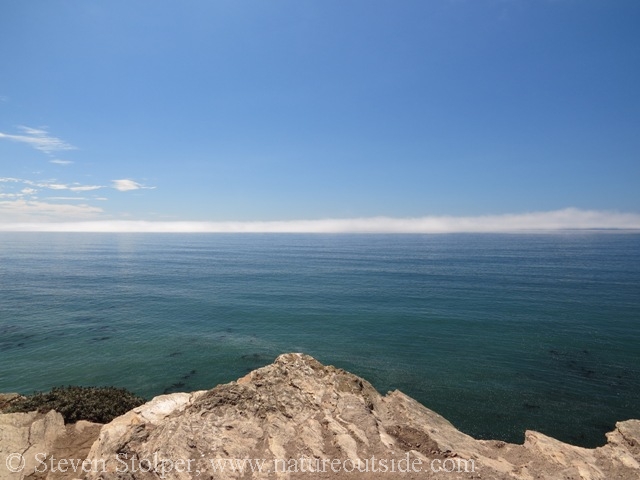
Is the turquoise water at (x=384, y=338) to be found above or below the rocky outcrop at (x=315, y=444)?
below

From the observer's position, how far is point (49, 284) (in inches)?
3081

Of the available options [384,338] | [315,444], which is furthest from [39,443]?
[384,338]

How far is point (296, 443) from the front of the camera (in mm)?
12422

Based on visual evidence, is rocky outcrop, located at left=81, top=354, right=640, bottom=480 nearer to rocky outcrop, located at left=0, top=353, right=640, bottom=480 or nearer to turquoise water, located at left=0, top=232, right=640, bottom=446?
rocky outcrop, located at left=0, top=353, right=640, bottom=480

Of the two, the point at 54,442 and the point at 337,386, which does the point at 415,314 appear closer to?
the point at 337,386

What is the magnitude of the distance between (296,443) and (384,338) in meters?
32.9

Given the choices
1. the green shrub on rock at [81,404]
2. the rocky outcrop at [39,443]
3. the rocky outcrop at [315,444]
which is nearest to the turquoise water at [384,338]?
the green shrub on rock at [81,404]

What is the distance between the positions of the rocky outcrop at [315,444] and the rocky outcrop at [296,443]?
0.14 feet

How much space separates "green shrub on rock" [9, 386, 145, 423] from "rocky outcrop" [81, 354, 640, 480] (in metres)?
4.66

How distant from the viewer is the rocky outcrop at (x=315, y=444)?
11.2m

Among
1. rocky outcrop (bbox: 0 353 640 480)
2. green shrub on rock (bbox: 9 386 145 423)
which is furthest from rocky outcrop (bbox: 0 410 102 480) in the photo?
green shrub on rock (bbox: 9 386 145 423)

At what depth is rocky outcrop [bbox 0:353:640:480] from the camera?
1127 centimetres

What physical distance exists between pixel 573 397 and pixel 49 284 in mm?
101697

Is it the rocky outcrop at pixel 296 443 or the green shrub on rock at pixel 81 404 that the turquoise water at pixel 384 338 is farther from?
the rocky outcrop at pixel 296 443
